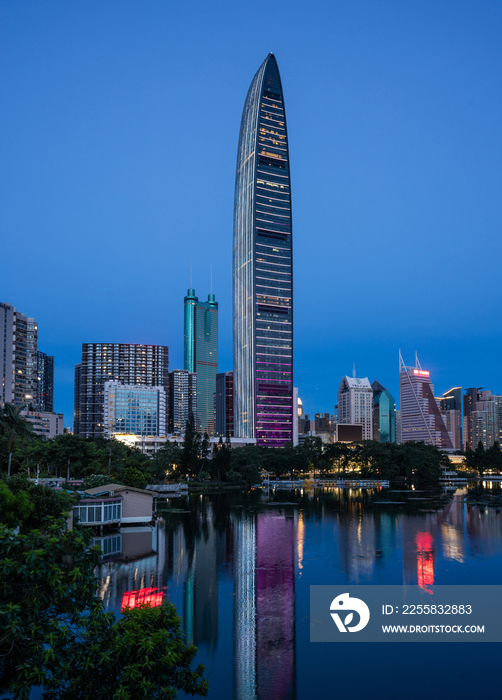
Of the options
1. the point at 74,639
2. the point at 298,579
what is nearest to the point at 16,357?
the point at 298,579

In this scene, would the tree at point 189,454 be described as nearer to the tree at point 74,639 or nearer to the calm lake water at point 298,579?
the calm lake water at point 298,579

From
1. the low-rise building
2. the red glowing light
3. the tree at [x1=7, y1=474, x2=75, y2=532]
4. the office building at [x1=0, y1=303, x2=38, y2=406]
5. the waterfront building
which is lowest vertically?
the red glowing light

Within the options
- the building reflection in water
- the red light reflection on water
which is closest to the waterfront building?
the building reflection in water

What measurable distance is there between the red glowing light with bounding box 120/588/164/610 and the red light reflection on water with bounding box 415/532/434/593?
58.4 ft

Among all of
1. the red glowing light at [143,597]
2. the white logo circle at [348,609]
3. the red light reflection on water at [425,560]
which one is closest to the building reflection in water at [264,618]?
the white logo circle at [348,609]

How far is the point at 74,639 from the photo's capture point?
1286 cm

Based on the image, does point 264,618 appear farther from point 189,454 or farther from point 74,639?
point 189,454

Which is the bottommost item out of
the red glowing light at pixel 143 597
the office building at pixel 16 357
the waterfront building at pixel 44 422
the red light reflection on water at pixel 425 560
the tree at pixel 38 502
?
the red light reflection on water at pixel 425 560

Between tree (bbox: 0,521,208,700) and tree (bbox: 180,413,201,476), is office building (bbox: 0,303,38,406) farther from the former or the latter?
tree (bbox: 0,521,208,700)

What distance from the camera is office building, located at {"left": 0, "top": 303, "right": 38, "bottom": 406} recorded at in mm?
154625

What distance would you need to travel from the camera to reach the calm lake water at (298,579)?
77.8ft

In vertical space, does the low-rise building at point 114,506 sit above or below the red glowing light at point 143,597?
above

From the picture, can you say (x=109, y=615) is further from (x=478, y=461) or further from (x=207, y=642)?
(x=478, y=461)

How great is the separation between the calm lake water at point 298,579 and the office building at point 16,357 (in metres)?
95.7
